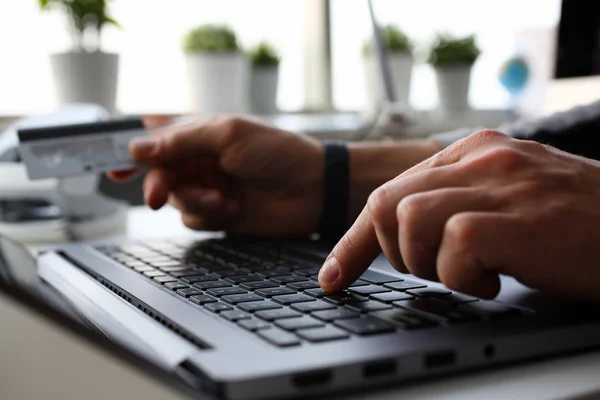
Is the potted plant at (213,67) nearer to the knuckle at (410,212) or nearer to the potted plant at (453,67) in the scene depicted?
the potted plant at (453,67)

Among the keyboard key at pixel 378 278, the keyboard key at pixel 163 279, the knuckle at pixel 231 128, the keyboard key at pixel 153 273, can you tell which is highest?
the knuckle at pixel 231 128

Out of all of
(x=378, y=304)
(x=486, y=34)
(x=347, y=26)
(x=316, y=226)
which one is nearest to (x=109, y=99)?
(x=316, y=226)

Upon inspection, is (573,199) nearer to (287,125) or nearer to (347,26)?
(287,125)

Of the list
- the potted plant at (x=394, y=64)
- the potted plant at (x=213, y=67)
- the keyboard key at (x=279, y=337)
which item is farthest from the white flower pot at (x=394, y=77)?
the keyboard key at (x=279, y=337)

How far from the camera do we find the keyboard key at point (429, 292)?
416 mm

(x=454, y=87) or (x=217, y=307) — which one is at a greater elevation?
(x=454, y=87)

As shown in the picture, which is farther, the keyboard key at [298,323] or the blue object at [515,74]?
the blue object at [515,74]

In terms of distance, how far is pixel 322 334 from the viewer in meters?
0.33

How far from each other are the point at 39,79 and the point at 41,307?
1.24 meters

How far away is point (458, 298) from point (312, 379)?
0.14 meters

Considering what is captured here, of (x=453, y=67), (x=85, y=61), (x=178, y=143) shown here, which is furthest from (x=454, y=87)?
(x=178, y=143)

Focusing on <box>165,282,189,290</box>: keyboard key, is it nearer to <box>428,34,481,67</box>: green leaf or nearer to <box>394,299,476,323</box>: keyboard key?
<box>394,299,476,323</box>: keyboard key

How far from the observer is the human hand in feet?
1.20

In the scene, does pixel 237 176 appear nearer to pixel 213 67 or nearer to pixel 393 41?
pixel 213 67
